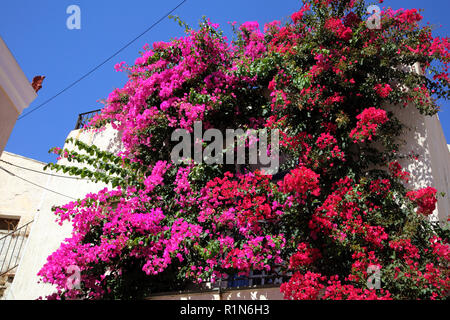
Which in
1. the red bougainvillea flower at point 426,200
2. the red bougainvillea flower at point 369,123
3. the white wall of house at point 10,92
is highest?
the red bougainvillea flower at point 369,123

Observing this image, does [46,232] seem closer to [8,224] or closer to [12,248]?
[12,248]

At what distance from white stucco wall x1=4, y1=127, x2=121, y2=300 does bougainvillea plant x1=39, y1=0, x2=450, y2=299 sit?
1.93m

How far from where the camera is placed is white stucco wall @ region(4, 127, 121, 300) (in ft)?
28.7

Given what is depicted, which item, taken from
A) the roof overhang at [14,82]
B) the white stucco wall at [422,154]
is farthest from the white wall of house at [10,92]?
the white stucco wall at [422,154]

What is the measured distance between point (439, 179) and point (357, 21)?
3227 millimetres

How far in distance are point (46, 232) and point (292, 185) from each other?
709cm

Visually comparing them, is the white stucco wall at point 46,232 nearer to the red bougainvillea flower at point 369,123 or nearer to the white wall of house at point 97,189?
the white wall of house at point 97,189

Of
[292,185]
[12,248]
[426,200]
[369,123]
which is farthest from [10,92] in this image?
[12,248]

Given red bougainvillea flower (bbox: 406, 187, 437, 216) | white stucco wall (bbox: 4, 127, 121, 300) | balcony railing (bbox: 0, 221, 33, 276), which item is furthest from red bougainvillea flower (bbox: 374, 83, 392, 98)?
balcony railing (bbox: 0, 221, 33, 276)

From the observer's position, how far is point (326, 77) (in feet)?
21.7

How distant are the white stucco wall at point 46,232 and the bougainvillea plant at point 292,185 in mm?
1930

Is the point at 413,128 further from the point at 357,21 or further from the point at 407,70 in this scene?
the point at 357,21

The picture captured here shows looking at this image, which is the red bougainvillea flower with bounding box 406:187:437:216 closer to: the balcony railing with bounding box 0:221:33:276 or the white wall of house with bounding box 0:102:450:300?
the white wall of house with bounding box 0:102:450:300

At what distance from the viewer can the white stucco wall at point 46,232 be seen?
874cm
